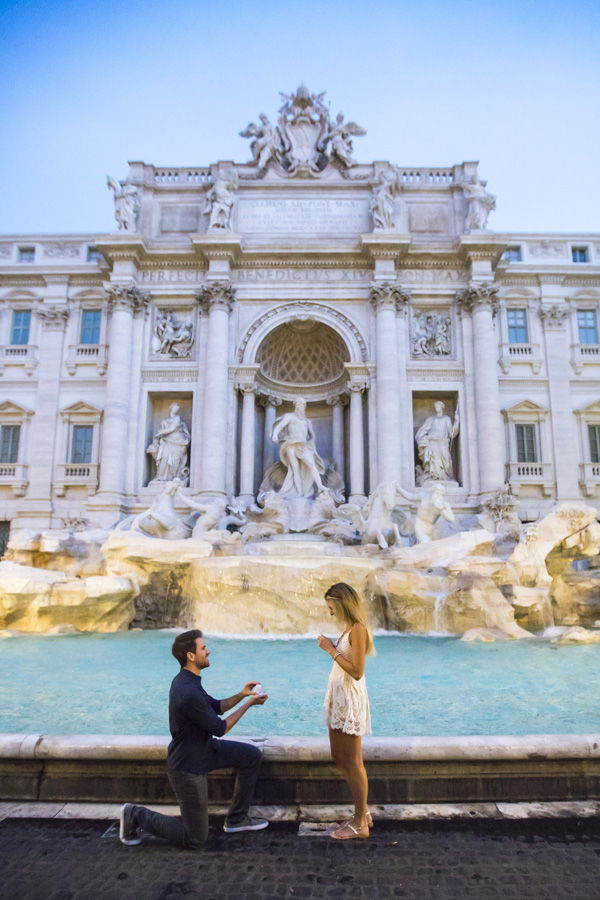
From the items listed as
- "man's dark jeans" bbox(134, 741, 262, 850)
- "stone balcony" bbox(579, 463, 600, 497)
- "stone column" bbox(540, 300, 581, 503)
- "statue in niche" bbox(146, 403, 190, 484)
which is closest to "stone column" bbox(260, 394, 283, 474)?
"statue in niche" bbox(146, 403, 190, 484)

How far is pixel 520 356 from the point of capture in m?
22.7

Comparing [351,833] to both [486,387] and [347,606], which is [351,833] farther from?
[486,387]

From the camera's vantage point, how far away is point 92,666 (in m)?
8.30

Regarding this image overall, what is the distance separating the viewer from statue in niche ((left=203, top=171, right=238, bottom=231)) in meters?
21.8

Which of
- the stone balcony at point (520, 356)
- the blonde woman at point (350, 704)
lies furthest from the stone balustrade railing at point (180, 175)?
the blonde woman at point (350, 704)

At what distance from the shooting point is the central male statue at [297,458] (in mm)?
18547

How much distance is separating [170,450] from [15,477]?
5.89 m

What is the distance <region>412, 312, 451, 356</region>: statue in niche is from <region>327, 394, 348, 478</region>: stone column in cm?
327

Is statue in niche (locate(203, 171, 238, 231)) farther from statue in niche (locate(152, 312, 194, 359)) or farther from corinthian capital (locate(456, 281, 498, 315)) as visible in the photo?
corinthian capital (locate(456, 281, 498, 315))

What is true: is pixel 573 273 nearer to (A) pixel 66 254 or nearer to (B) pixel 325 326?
(B) pixel 325 326

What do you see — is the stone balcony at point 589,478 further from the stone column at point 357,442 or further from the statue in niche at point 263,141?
the statue in niche at point 263,141

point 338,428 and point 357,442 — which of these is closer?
point 357,442

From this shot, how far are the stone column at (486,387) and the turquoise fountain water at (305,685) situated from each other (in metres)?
10.7

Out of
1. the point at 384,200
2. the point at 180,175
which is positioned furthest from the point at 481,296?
the point at 180,175
